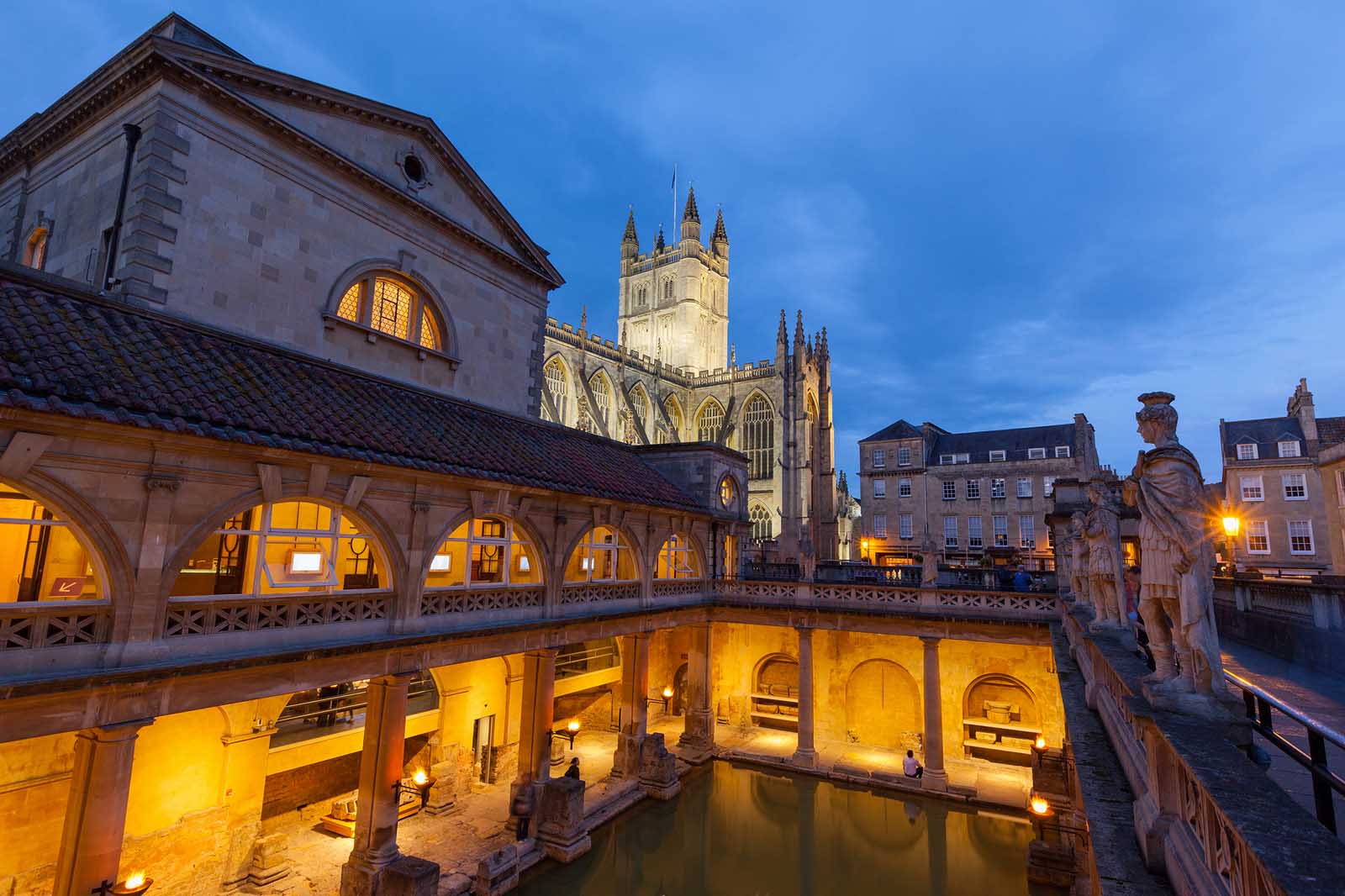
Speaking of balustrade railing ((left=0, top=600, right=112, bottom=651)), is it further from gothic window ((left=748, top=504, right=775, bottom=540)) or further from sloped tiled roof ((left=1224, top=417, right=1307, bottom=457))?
gothic window ((left=748, top=504, right=775, bottom=540))

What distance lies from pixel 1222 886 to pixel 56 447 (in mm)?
Answer: 13977

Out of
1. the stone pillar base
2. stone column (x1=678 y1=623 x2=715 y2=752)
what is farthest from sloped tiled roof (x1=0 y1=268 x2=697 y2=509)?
stone column (x1=678 y1=623 x2=715 y2=752)

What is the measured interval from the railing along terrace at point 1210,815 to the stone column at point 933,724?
57.5 feet

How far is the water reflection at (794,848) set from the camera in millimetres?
17016

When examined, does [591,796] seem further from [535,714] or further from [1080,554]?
[1080,554]

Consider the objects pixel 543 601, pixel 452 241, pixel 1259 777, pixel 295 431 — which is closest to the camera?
pixel 1259 777

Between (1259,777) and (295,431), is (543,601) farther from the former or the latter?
(1259,777)

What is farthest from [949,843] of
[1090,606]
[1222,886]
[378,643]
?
[1222,886]

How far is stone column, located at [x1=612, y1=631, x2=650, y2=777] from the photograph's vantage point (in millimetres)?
23031

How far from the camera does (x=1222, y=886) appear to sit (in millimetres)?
3889

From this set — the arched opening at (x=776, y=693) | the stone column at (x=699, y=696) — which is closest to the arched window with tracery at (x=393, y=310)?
the stone column at (x=699, y=696)

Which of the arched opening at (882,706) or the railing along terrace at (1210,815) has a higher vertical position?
the railing along terrace at (1210,815)

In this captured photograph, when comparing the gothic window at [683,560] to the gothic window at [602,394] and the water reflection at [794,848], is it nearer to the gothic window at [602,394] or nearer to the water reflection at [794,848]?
the water reflection at [794,848]

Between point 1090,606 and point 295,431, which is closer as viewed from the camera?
point 295,431
